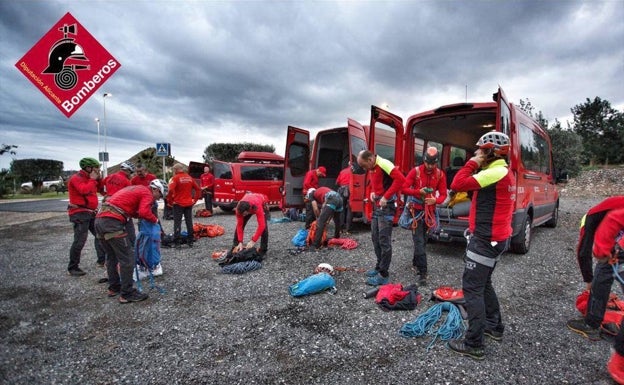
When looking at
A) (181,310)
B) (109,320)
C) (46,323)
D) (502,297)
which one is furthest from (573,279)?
(46,323)

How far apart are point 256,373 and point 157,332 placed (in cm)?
121

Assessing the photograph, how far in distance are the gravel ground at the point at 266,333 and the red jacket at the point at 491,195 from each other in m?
1.01

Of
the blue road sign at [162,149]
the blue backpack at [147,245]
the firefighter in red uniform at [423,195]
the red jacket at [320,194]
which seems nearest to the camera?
the firefighter in red uniform at [423,195]

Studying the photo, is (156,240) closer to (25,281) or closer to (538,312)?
(25,281)

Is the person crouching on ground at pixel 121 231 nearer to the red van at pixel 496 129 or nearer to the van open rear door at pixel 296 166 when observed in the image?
the red van at pixel 496 129

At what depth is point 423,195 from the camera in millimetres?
4008

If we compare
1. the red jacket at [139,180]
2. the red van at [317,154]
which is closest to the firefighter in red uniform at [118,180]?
the red jacket at [139,180]

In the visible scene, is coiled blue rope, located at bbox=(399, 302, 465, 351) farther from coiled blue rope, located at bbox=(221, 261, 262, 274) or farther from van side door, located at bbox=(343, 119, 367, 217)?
van side door, located at bbox=(343, 119, 367, 217)

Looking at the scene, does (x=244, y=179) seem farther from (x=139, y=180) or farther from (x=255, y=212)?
(x=255, y=212)

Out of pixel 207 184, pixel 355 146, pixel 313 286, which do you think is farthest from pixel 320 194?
pixel 207 184

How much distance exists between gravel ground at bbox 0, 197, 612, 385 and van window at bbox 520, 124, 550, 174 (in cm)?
164

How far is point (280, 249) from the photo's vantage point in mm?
5723

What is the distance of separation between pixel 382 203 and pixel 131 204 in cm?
306

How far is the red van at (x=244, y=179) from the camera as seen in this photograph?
32.7 ft
